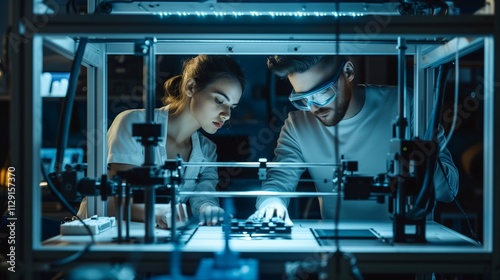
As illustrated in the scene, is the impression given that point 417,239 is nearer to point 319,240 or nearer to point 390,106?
point 319,240

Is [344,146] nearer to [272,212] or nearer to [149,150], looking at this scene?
[272,212]

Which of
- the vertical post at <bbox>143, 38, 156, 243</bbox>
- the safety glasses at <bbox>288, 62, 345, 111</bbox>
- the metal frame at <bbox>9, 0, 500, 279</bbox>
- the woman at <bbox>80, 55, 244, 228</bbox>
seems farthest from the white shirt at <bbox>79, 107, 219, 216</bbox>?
the metal frame at <bbox>9, 0, 500, 279</bbox>

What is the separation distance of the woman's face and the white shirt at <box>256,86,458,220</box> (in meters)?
0.30

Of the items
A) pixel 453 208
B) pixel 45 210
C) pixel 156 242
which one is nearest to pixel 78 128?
pixel 45 210

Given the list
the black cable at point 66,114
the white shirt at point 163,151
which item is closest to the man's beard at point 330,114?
the white shirt at point 163,151

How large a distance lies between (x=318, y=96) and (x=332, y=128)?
0.33m

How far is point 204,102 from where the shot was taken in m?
2.29

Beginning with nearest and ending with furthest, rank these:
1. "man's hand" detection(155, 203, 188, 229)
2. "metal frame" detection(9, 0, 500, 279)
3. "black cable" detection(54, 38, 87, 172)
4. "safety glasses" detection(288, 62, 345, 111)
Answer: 1. "metal frame" detection(9, 0, 500, 279)
2. "black cable" detection(54, 38, 87, 172)
3. "man's hand" detection(155, 203, 188, 229)
4. "safety glasses" detection(288, 62, 345, 111)

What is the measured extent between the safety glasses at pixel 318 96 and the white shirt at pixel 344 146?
19 cm

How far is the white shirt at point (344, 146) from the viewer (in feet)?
7.39

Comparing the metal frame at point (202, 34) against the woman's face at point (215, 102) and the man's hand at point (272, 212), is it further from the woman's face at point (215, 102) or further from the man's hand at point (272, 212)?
the woman's face at point (215, 102)

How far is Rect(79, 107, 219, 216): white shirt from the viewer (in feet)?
6.94

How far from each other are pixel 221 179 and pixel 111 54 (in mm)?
775

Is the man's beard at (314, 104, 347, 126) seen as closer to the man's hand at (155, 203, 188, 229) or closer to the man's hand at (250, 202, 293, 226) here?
the man's hand at (250, 202, 293, 226)
